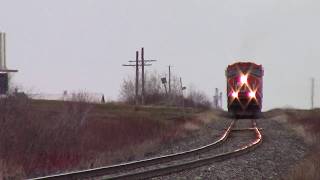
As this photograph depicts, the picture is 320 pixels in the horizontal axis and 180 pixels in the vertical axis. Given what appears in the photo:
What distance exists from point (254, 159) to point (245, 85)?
890 inches

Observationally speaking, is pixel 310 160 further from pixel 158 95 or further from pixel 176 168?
pixel 158 95

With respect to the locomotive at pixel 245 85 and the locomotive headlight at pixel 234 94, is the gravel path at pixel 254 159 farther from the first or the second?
the locomotive headlight at pixel 234 94

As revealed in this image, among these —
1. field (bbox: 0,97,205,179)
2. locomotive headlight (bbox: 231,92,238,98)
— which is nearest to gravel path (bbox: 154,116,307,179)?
field (bbox: 0,97,205,179)

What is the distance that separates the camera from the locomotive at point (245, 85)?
40188 millimetres

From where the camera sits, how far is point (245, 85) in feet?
133

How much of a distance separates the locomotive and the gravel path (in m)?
12.3

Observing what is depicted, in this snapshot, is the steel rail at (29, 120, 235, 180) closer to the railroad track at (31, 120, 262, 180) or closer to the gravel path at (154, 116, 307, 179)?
the railroad track at (31, 120, 262, 180)

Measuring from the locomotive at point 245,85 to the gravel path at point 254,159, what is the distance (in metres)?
12.3

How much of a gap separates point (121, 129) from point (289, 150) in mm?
8190

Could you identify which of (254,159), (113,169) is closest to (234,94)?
(254,159)

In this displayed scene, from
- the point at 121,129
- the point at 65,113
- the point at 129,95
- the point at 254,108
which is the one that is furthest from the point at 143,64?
the point at 65,113

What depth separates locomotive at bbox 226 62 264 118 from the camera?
132 feet

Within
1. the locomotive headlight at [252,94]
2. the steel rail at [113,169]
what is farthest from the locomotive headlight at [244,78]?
the steel rail at [113,169]

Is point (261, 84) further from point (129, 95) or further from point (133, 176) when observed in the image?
point (129, 95)
